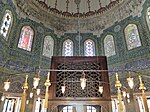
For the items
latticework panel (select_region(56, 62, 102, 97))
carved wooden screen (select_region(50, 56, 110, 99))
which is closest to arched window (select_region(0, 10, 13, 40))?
carved wooden screen (select_region(50, 56, 110, 99))

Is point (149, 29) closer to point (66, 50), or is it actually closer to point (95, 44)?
point (95, 44)

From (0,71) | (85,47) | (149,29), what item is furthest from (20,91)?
(149,29)

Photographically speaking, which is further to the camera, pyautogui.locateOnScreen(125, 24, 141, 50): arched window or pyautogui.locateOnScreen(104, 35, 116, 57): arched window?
pyautogui.locateOnScreen(104, 35, 116, 57): arched window

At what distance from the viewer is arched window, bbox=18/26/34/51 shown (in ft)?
29.8

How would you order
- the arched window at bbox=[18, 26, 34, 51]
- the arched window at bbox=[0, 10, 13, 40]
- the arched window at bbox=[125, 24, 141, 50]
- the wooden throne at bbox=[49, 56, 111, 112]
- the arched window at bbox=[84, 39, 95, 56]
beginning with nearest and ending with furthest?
the wooden throne at bbox=[49, 56, 111, 112] → the arched window at bbox=[0, 10, 13, 40] → the arched window at bbox=[125, 24, 141, 50] → the arched window at bbox=[18, 26, 34, 51] → the arched window at bbox=[84, 39, 95, 56]

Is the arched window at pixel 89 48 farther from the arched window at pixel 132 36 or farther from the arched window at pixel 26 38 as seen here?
the arched window at pixel 26 38

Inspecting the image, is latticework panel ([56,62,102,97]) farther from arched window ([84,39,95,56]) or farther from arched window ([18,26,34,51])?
arched window ([84,39,95,56])

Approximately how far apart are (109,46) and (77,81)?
5.24 m

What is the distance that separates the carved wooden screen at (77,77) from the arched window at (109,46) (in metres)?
3.62

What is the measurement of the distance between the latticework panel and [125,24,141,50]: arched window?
3875mm

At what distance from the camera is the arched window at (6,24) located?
7897 mm

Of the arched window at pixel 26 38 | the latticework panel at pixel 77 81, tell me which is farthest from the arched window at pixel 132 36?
the arched window at pixel 26 38

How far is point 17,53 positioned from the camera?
8430 mm

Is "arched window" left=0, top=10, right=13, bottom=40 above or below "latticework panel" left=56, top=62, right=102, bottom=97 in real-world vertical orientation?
above
